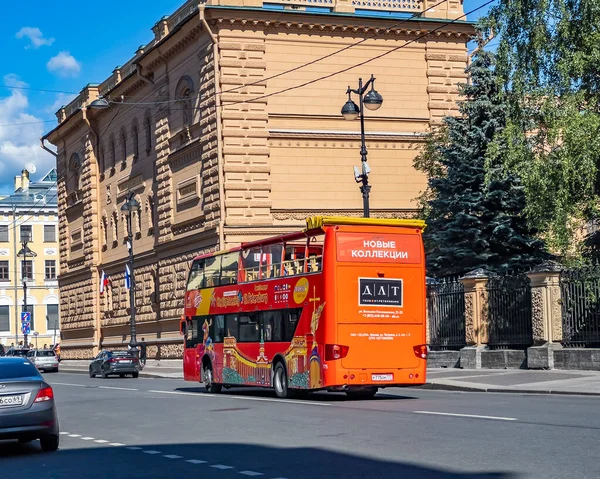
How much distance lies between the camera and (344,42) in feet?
156

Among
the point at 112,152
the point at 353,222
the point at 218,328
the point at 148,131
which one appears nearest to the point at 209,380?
the point at 218,328

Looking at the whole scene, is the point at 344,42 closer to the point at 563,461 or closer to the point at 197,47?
the point at 197,47

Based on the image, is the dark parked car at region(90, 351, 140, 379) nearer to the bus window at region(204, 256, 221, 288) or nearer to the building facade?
the bus window at region(204, 256, 221, 288)

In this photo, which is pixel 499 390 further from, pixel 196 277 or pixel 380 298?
pixel 196 277

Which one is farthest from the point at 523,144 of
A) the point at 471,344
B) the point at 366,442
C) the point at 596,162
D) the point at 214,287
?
the point at 366,442

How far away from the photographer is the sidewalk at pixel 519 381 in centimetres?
2468

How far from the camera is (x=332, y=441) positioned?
15.1 m

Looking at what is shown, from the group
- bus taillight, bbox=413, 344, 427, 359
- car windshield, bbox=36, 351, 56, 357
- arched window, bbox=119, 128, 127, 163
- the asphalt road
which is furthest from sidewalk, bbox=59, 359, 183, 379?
the asphalt road

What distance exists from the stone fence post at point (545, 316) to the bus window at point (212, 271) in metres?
8.93

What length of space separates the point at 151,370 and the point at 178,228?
6.73m

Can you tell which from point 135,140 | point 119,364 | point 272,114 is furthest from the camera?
point 135,140

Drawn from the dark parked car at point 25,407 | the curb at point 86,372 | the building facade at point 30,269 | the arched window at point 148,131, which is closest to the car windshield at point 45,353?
the curb at point 86,372

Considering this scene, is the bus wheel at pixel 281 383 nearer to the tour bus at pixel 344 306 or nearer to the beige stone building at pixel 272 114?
the tour bus at pixel 344 306

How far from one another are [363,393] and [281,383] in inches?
80.7
